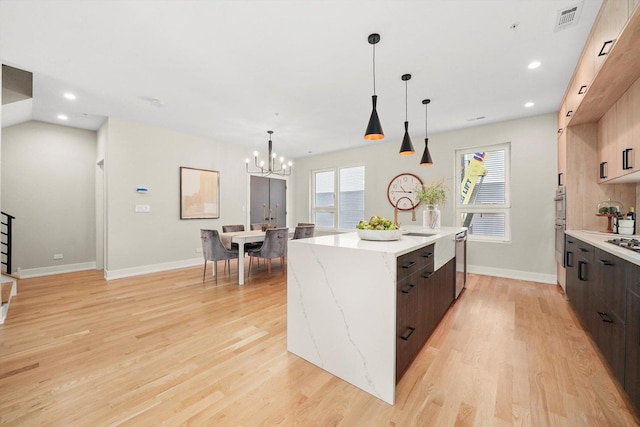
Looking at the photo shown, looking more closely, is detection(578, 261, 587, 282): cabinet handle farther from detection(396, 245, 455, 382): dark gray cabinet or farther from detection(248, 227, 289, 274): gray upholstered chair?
detection(248, 227, 289, 274): gray upholstered chair

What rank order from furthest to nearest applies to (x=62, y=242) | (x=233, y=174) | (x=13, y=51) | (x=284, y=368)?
(x=233, y=174)
(x=62, y=242)
(x=13, y=51)
(x=284, y=368)

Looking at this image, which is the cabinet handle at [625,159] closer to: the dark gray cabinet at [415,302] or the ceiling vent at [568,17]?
the ceiling vent at [568,17]

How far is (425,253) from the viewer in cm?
206

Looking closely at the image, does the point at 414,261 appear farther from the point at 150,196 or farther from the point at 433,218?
the point at 150,196

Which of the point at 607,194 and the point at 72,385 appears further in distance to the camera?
the point at 607,194

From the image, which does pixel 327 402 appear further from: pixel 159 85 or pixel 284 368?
pixel 159 85

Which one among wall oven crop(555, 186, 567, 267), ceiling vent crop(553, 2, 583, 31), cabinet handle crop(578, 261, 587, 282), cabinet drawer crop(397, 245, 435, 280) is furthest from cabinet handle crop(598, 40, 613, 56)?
wall oven crop(555, 186, 567, 267)

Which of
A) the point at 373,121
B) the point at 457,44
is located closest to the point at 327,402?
the point at 373,121

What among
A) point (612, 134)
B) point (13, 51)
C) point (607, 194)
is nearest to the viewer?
point (13, 51)

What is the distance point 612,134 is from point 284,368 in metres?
3.95

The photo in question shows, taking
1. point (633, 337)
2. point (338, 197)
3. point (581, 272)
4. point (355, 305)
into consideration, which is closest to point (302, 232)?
point (338, 197)

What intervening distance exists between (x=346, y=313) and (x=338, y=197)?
518cm

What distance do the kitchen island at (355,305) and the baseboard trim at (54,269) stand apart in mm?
5194

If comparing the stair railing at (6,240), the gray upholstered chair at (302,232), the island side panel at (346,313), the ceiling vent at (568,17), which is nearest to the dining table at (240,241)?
the gray upholstered chair at (302,232)
